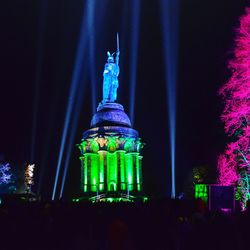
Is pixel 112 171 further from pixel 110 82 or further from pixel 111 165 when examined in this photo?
pixel 110 82

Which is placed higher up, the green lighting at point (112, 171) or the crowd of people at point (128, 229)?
the green lighting at point (112, 171)

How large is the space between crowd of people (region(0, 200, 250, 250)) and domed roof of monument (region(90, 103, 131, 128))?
135 feet

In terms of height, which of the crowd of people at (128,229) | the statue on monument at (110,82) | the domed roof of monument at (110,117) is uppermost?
the statue on monument at (110,82)

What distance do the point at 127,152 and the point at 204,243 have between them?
166 feet

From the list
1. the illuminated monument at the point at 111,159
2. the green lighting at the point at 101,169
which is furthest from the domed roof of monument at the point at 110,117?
the green lighting at the point at 101,169

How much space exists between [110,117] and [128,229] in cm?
5376

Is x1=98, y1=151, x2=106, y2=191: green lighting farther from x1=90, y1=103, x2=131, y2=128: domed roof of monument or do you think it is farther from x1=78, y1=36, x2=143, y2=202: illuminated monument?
x1=90, y1=103, x2=131, y2=128: domed roof of monument

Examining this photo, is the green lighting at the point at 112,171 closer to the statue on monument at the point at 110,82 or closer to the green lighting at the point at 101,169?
the green lighting at the point at 101,169

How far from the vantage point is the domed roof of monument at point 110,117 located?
63594mm

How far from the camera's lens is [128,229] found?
1044cm

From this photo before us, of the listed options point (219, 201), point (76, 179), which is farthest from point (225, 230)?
point (76, 179)

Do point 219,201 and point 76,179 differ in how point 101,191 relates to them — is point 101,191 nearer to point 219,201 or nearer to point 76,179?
point 76,179

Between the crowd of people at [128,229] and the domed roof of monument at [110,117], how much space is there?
4114 centimetres

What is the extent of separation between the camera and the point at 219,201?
15.1m
